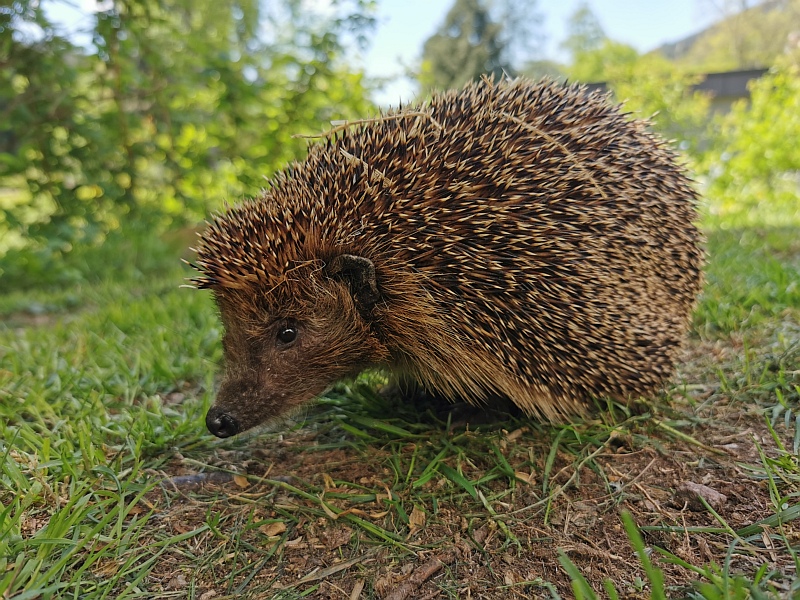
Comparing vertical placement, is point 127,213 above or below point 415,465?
above

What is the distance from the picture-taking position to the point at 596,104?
2.95m

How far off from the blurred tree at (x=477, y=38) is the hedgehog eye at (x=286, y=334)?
1766 cm

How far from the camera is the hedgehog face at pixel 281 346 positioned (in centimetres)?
245

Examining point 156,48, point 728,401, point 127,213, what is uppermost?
point 156,48

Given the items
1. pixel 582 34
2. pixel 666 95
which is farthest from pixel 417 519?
pixel 582 34

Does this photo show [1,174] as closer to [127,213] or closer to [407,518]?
[127,213]

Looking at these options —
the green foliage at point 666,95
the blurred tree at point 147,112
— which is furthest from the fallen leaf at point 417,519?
the green foliage at point 666,95

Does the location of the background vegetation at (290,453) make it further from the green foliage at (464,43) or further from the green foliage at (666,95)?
the green foliage at (464,43)

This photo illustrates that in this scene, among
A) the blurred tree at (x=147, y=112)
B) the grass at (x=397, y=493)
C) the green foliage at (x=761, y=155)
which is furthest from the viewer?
the green foliage at (x=761, y=155)

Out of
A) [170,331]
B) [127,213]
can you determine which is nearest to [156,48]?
[127,213]

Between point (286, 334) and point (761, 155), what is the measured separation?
9.54 metres

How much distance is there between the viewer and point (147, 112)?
7.50 m

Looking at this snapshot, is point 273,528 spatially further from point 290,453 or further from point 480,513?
point 480,513

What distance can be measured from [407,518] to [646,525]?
889mm
